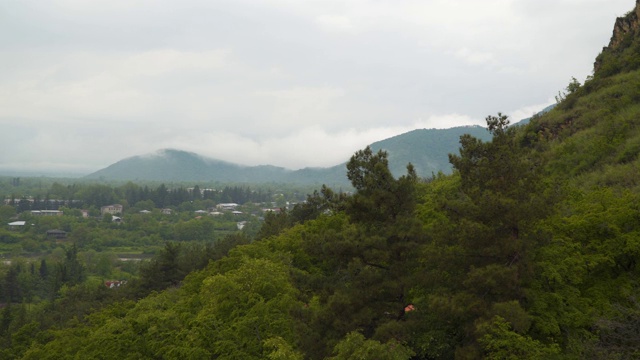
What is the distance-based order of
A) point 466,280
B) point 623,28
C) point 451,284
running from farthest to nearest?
point 623,28 < point 451,284 < point 466,280

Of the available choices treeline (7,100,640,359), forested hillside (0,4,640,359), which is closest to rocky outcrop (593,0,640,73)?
forested hillside (0,4,640,359)

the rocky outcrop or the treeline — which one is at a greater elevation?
the rocky outcrop

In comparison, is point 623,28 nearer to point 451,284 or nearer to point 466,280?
point 451,284

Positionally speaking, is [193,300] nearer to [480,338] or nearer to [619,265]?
[480,338]

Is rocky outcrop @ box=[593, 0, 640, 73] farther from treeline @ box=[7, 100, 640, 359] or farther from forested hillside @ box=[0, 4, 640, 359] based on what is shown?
treeline @ box=[7, 100, 640, 359]

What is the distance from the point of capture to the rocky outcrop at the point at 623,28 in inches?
1842

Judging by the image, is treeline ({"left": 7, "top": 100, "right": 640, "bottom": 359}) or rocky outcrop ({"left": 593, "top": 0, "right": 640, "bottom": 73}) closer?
treeline ({"left": 7, "top": 100, "right": 640, "bottom": 359})

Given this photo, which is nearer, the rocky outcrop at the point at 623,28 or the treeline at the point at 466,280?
the treeline at the point at 466,280

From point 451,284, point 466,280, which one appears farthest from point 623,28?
point 466,280

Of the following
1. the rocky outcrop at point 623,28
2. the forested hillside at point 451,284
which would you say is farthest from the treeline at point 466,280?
the rocky outcrop at point 623,28

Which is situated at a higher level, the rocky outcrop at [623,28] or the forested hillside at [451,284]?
the rocky outcrop at [623,28]

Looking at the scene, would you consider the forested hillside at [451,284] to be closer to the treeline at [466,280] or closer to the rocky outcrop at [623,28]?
the treeline at [466,280]

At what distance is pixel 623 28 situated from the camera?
49156 mm

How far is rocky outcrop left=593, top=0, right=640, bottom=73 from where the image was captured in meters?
46.8
